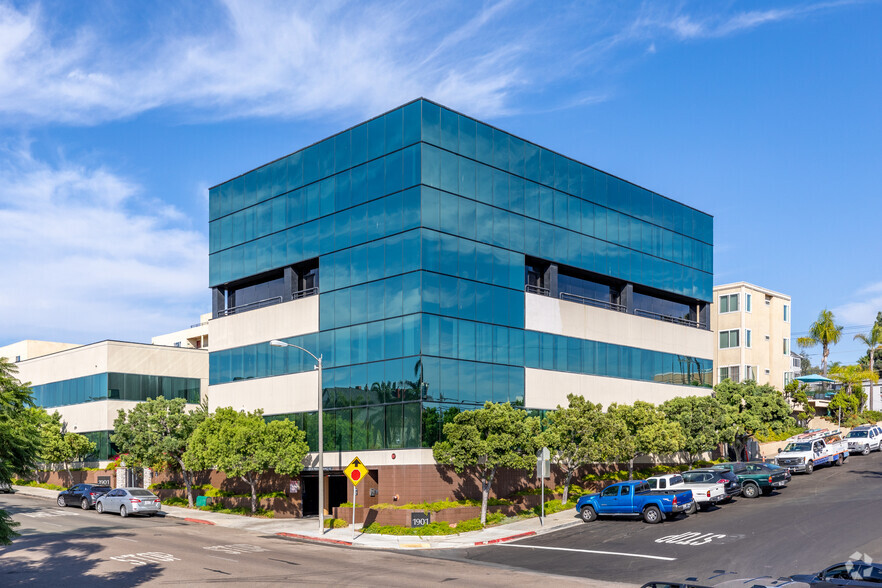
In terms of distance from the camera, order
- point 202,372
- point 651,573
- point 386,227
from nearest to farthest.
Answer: point 651,573 < point 386,227 < point 202,372

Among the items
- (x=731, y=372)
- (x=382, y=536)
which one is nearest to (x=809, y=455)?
(x=731, y=372)

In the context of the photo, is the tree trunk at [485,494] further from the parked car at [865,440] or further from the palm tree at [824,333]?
the palm tree at [824,333]

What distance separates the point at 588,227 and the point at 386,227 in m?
14.8

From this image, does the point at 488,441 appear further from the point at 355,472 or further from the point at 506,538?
the point at 355,472

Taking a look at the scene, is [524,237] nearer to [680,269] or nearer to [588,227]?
[588,227]

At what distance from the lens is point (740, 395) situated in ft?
188

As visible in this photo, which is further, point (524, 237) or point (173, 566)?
point (524, 237)

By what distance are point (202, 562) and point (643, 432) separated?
959 inches

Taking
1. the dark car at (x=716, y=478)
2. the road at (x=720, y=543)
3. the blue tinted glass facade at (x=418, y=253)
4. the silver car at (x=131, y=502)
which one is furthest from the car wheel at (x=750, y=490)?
the silver car at (x=131, y=502)

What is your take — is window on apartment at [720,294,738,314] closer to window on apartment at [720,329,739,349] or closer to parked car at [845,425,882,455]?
window on apartment at [720,329,739,349]

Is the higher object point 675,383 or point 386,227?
point 386,227

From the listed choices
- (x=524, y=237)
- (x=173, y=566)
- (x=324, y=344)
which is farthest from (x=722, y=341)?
(x=173, y=566)

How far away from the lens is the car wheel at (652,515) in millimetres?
36156

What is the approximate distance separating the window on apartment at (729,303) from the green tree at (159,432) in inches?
1907
